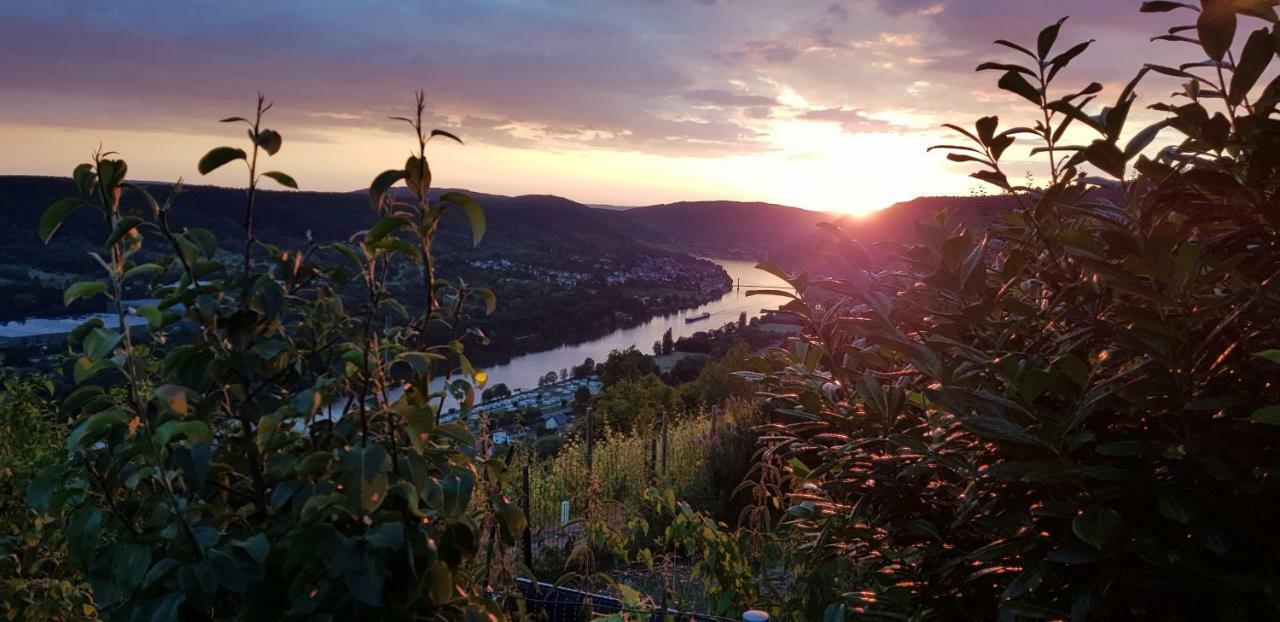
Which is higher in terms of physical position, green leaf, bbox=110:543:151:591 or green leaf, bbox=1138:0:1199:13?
green leaf, bbox=1138:0:1199:13

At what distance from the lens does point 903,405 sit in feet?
4.79

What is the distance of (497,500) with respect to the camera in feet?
5.01

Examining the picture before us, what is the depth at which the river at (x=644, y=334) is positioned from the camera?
1888 mm

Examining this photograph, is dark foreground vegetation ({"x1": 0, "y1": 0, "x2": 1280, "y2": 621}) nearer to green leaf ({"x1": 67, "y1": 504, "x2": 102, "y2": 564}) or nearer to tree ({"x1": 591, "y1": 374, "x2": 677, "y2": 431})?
green leaf ({"x1": 67, "y1": 504, "x2": 102, "y2": 564})

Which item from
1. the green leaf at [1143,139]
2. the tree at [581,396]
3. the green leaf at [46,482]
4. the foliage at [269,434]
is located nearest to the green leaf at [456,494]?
A: the foliage at [269,434]

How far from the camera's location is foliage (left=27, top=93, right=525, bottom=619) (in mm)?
1228

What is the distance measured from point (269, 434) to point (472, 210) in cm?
50

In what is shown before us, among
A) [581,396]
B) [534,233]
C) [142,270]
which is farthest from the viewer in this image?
[534,233]

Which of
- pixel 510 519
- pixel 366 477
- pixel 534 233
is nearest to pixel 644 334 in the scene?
pixel 534 233

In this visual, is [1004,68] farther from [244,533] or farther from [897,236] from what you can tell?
[244,533]

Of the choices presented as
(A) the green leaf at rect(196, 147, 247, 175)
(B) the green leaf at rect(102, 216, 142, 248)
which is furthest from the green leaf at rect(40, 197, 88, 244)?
(A) the green leaf at rect(196, 147, 247, 175)

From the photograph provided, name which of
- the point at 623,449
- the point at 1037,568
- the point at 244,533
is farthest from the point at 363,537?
the point at 623,449

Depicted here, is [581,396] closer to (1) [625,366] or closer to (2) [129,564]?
(1) [625,366]

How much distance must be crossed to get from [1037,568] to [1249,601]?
248mm
